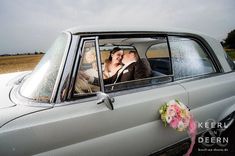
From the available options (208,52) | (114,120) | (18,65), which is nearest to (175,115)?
(114,120)

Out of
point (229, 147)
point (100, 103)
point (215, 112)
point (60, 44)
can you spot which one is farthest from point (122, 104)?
point (229, 147)

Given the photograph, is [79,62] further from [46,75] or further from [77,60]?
[46,75]

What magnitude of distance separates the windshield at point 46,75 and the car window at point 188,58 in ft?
4.58

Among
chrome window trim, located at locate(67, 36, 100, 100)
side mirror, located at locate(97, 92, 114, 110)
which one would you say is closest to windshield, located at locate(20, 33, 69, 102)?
chrome window trim, located at locate(67, 36, 100, 100)

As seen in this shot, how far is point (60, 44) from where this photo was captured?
212cm

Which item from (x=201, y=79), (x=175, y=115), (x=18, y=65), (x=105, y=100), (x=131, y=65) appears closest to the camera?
(x=105, y=100)

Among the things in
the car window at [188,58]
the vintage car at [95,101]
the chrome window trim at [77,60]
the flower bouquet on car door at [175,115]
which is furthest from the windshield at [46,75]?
the car window at [188,58]

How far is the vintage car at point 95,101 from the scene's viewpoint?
1.68 meters

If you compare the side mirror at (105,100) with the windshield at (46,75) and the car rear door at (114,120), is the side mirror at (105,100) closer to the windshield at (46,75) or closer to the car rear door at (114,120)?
the car rear door at (114,120)

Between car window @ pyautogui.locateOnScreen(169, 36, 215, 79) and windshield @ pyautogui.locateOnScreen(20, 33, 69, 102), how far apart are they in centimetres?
139

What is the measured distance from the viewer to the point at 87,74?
7.24ft

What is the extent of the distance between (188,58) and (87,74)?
4.73ft

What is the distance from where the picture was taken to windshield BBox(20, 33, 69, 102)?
73.4 inches

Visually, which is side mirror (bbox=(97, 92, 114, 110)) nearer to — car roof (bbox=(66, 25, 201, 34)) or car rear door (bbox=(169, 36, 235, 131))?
car roof (bbox=(66, 25, 201, 34))
